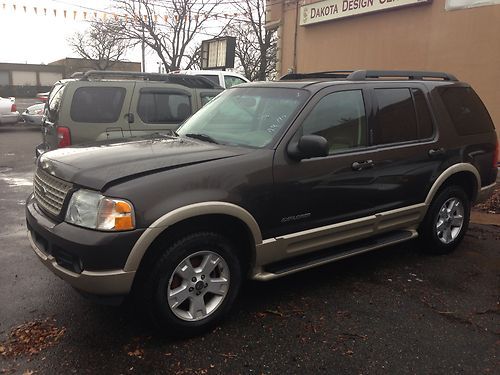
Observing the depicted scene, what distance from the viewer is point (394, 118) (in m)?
4.34

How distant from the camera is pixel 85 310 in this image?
11.8 ft

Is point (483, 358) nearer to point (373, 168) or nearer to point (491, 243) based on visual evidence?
point (373, 168)

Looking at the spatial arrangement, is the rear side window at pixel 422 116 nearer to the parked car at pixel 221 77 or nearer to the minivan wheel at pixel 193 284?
the minivan wheel at pixel 193 284

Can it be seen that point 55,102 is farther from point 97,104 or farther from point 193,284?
point 193,284

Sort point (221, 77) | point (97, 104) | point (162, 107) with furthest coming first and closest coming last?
point (221, 77) < point (162, 107) < point (97, 104)

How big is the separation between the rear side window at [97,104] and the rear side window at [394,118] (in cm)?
419

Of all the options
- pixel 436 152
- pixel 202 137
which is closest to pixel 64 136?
pixel 202 137

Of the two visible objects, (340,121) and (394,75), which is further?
(394,75)

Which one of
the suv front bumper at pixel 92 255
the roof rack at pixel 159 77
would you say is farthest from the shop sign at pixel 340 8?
the suv front bumper at pixel 92 255

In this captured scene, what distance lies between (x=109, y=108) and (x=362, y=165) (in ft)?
14.4

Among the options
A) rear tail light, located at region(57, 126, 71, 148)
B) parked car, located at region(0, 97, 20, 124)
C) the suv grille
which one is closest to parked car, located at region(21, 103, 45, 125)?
parked car, located at region(0, 97, 20, 124)

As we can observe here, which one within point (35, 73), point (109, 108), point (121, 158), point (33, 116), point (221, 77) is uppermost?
point (35, 73)

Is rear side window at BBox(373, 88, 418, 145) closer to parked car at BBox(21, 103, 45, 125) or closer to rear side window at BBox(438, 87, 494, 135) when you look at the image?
rear side window at BBox(438, 87, 494, 135)

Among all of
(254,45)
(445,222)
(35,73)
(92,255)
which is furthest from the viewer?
(35,73)
